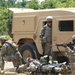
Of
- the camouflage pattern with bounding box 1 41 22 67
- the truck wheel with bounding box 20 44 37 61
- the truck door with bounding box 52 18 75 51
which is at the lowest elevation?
the truck wheel with bounding box 20 44 37 61

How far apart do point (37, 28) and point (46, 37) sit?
3.05ft

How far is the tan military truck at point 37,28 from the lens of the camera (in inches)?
461

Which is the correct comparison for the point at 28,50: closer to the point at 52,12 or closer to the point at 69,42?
the point at 52,12

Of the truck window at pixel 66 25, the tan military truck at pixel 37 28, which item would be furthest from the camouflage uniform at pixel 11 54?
the truck window at pixel 66 25

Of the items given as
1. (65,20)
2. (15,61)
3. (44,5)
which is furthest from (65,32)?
(44,5)

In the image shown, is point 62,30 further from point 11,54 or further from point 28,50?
point 28,50

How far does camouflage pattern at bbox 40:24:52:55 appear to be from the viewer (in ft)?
39.2

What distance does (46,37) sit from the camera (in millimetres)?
11969

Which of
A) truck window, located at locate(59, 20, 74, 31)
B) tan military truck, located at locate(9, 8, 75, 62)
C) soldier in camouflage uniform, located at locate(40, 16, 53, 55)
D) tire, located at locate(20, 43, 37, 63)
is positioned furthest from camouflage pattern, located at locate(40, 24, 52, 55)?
tire, located at locate(20, 43, 37, 63)

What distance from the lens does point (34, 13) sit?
13.1 meters

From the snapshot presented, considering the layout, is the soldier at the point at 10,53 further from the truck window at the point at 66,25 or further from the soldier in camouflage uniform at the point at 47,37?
the truck window at the point at 66,25

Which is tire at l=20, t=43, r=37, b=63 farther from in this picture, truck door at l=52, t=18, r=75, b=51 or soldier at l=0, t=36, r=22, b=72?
soldier at l=0, t=36, r=22, b=72

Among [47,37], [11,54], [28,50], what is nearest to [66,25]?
[47,37]

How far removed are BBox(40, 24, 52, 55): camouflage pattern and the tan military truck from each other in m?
0.15
